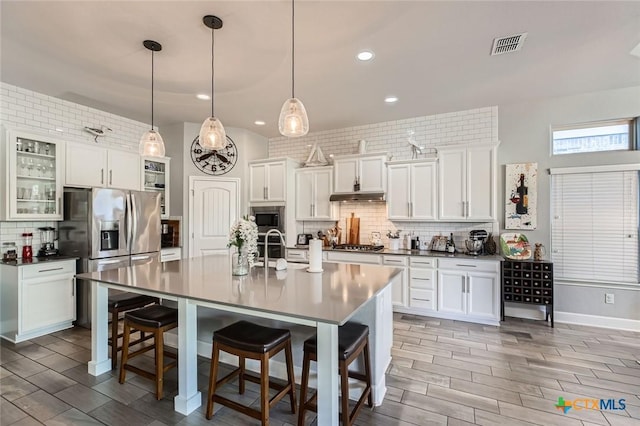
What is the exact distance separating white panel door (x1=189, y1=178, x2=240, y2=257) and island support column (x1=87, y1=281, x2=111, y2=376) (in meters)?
2.42

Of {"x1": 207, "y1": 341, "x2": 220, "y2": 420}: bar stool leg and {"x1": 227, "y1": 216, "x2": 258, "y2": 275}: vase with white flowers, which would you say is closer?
{"x1": 207, "y1": 341, "x2": 220, "y2": 420}: bar stool leg

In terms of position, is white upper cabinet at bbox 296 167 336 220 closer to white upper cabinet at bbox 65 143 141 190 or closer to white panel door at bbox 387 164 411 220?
white panel door at bbox 387 164 411 220

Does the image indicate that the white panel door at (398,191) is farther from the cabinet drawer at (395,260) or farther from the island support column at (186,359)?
the island support column at (186,359)

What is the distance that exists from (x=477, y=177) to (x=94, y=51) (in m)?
4.68

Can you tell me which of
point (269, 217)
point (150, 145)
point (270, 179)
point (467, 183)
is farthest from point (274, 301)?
point (270, 179)

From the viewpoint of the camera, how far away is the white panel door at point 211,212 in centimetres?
509

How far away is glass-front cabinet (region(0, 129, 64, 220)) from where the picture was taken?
341cm

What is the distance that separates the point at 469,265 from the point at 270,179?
345 centimetres

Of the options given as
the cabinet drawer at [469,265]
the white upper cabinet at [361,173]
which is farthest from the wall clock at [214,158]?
the cabinet drawer at [469,265]

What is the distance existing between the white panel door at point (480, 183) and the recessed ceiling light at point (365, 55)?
2.16 m

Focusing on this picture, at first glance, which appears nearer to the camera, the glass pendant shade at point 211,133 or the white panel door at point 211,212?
the glass pendant shade at point 211,133

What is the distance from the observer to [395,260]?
434cm

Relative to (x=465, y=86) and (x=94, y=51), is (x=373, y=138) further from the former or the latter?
(x=94, y=51)

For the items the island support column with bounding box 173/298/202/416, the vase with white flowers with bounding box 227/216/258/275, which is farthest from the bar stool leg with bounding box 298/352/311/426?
the vase with white flowers with bounding box 227/216/258/275
